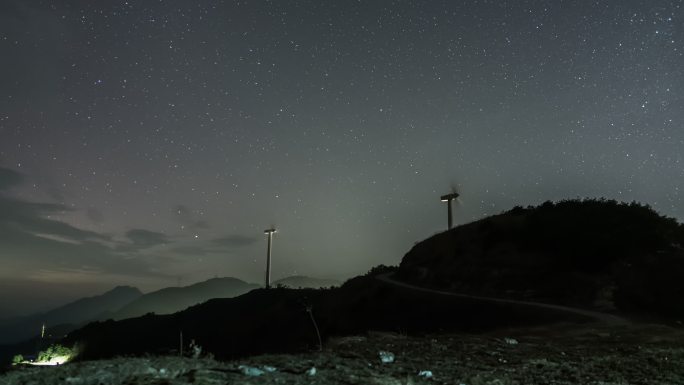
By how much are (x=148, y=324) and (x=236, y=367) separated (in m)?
91.9

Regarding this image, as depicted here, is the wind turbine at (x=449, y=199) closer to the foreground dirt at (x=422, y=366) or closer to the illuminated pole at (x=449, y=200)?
the illuminated pole at (x=449, y=200)

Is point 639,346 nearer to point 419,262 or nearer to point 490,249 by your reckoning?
point 490,249

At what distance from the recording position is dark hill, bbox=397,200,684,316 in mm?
26344

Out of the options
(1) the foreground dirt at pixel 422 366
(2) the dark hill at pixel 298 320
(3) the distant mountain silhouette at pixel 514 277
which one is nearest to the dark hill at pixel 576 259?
(3) the distant mountain silhouette at pixel 514 277

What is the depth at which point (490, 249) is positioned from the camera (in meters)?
40.9

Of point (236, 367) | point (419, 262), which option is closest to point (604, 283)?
point (419, 262)

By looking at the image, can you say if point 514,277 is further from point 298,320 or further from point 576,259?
point 298,320

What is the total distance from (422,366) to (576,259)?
27955mm

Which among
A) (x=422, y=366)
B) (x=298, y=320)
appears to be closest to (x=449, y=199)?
(x=298, y=320)

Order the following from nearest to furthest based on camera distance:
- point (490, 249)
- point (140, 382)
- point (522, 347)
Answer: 1. point (140, 382)
2. point (522, 347)
3. point (490, 249)

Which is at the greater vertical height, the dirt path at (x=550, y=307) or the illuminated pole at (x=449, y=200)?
the illuminated pole at (x=449, y=200)

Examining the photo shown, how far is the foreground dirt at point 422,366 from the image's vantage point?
205 inches

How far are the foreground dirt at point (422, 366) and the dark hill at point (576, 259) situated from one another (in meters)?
13.5

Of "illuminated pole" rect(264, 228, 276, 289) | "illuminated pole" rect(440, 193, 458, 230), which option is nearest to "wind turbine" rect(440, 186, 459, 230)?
"illuminated pole" rect(440, 193, 458, 230)
